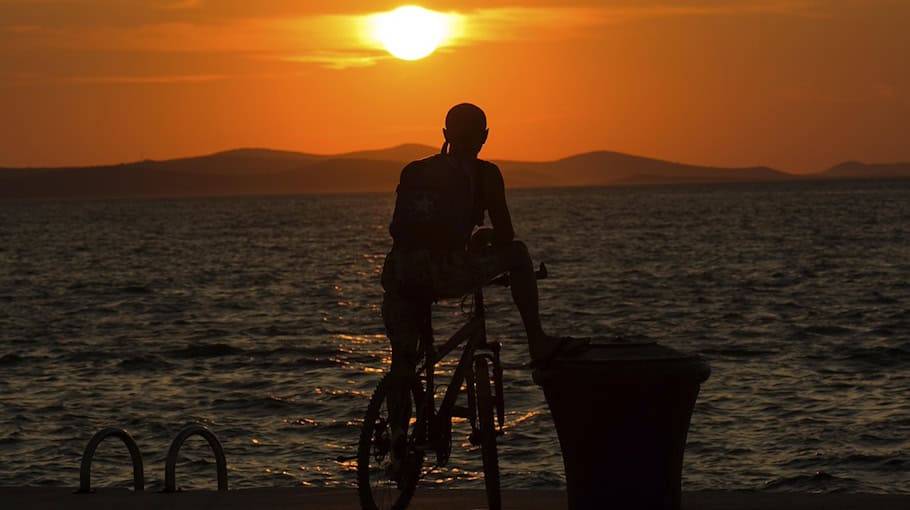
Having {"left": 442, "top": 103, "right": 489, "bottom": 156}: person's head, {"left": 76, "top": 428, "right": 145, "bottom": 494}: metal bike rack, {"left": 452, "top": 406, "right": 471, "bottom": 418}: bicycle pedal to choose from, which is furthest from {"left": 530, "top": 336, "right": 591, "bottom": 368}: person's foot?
{"left": 76, "top": 428, "right": 145, "bottom": 494}: metal bike rack

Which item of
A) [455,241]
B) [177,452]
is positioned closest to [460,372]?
[455,241]

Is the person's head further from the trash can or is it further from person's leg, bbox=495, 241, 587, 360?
the trash can

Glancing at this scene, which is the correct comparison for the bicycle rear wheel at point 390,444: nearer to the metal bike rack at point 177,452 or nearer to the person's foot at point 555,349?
the person's foot at point 555,349

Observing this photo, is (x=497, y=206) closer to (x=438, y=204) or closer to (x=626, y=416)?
(x=438, y=204)

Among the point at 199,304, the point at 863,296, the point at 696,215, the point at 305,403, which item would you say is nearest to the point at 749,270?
the point at 863,296

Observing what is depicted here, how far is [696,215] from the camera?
159m

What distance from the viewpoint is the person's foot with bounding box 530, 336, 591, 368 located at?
781 cm

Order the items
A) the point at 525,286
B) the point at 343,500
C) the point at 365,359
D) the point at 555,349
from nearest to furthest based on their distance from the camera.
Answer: the point at 525,286
the point at 555,349
the point at 343,500
the point at 365,359

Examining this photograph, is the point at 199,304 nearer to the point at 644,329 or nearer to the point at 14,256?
the point at 644,329

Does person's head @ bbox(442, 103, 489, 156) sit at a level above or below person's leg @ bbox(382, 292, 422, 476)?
above

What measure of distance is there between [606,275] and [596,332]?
81.7 feet

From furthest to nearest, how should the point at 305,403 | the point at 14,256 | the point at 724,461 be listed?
the point at 14,256 < the point at 305,403 < the point at 724,461

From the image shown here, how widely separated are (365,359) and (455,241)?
23124 millimetres

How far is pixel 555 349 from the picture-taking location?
7.80 metres
